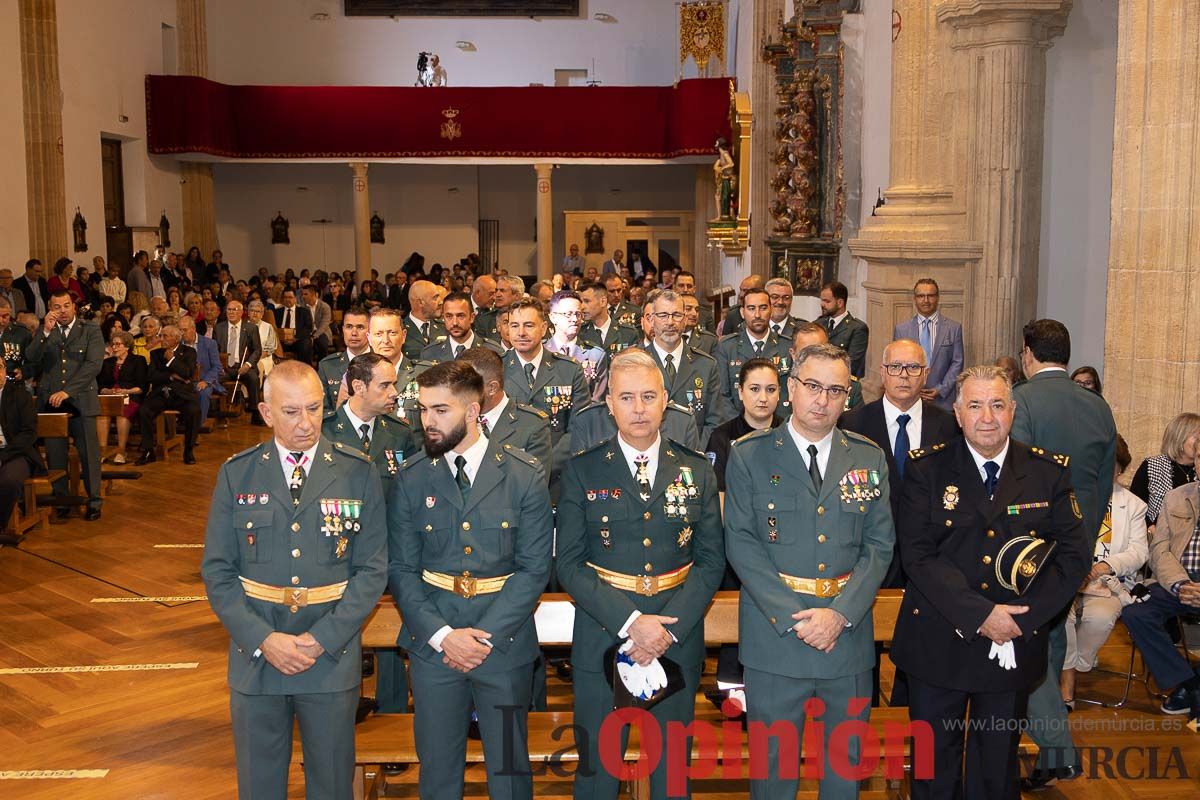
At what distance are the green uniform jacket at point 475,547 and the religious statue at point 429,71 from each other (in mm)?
21101

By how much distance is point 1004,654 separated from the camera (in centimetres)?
389

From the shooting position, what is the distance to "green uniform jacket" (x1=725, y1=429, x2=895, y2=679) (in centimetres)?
381

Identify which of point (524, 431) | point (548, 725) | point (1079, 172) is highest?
point (1079, 172)

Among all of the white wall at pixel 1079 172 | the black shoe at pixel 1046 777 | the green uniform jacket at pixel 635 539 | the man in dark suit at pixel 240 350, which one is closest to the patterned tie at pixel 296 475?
the green uniform jacket at pixel 635 539

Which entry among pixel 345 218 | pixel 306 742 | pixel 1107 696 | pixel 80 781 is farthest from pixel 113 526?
pixel 345 218

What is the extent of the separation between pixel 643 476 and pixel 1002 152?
5531mm

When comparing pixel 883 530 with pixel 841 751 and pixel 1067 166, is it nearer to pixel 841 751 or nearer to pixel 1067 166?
pixel 841 751

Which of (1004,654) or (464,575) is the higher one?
(464,575)

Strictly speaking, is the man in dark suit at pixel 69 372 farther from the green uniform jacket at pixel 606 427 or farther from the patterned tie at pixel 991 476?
the patterned tie at pixel 991 476

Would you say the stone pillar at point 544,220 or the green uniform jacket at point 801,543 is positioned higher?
the stone pillar at point 544,220

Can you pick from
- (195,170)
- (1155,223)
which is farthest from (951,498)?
(195,170)

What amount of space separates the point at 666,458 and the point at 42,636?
426 cm

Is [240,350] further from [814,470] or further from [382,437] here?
[814,470]

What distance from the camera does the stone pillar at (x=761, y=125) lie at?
16.0 m
